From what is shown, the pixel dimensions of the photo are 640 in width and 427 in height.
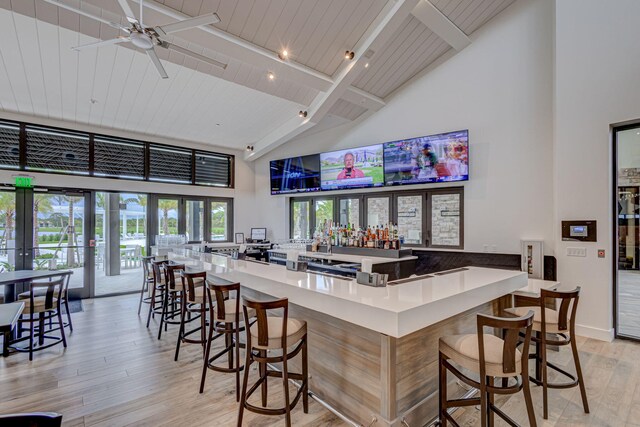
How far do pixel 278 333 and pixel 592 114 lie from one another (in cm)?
477

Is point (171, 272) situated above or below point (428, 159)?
below

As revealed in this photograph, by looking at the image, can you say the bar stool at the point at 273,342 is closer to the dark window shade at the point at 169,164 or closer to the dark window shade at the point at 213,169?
the dark window shade at the point at 169,164

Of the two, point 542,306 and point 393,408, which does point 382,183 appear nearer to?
point 542,306

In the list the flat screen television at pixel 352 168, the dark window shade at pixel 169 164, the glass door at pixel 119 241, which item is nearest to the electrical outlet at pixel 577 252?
the flat screen television at pixel 352 168

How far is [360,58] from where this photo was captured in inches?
179

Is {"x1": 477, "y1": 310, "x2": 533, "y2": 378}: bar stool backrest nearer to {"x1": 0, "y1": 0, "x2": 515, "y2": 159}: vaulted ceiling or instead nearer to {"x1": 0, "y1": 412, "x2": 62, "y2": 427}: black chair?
{"x1": 0, "y1": 412, "x2": 62, "y2": 427}: black chair

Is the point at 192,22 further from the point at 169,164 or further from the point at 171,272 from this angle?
the point at 169,164

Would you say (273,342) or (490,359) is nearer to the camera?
(490,359)

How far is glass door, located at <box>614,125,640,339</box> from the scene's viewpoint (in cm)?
399

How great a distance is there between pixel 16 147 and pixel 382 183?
691 centimetres

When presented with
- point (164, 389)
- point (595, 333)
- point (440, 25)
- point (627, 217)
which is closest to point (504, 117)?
point (440, 25)

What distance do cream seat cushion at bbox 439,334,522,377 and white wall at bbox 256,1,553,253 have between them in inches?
132

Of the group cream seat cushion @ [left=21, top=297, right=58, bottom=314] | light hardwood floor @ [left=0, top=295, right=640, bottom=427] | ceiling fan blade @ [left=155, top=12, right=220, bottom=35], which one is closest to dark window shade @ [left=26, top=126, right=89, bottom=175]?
cream seat cushion @ [left=21, top=297, right=58, bottom=314]

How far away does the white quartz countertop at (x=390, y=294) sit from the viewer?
5.78 ft
